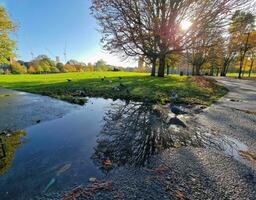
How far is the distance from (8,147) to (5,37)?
60.6 ft

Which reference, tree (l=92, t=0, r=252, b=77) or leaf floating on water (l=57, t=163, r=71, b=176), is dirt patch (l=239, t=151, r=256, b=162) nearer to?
leaf floating on water (l=57, t=163, r=71, b=176)

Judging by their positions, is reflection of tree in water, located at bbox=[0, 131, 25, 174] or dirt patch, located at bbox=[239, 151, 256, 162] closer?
reflection of tree in water, located at bbox=[0, 131, 25, 174]

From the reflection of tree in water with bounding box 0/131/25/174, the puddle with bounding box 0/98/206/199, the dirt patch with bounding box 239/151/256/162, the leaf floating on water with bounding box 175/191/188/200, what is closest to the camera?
the leaf floating on water with bounding box 175/191/188/200

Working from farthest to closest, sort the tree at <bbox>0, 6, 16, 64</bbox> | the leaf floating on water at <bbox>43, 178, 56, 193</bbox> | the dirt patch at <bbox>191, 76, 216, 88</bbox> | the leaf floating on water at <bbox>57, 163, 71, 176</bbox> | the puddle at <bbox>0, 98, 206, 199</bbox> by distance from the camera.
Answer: the tree at <bbox>0, 6, 16, 64</bbox> → the dirt patch at <bbox>191, 76, 216, 88</bbox> → the leaf floating on water at <bbox>57, 163, 71, 176</bbox> → the puddle at <bbox>0, 98, 206, 199</bbox> → the leaf floating on water at <bbox>43, 178, 56, 193</bbox>

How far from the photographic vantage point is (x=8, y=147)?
3.38 meters

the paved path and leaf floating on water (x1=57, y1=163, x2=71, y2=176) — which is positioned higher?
leaf floating on water (x1=57, y1=163, x2=71, y2=176)

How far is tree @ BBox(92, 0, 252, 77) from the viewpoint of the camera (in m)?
11.3

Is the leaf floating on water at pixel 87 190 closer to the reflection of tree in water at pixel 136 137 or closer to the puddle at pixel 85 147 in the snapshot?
the puddle at pixel 85 147

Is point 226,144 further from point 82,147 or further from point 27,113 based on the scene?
point 27,113

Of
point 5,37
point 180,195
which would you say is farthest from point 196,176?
point 5,37

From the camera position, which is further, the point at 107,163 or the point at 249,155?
the point at 249,155

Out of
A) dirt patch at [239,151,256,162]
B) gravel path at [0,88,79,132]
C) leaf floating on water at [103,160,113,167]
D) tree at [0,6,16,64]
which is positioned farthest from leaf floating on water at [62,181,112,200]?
tree at [0,6,16,64]

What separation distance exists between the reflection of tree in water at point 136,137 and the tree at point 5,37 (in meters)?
16.5

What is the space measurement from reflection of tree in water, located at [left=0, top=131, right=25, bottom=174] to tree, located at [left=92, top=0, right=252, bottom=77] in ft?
35.4
